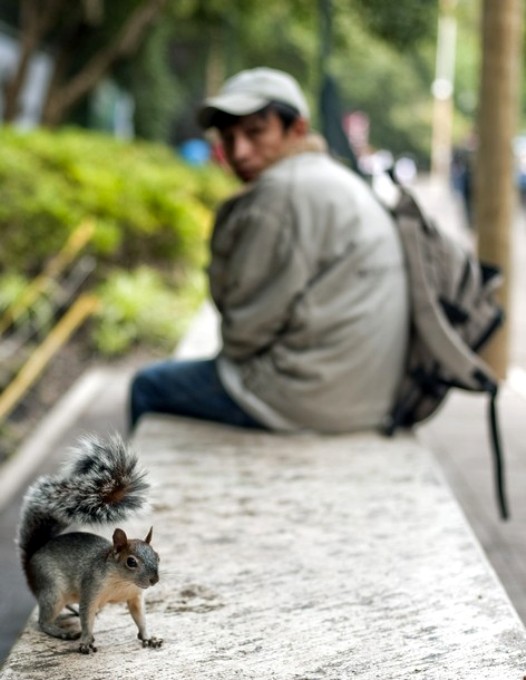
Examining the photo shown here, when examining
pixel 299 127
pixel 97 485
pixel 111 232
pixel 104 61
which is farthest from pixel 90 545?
pixel 104 61

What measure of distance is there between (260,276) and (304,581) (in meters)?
1.59

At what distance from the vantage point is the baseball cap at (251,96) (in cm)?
426

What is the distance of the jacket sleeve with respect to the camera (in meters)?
4.27

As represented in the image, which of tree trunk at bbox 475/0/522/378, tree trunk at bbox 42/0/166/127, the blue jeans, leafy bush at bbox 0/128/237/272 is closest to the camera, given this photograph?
the blue jeans

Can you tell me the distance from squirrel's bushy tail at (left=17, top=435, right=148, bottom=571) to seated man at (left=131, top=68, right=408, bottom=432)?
1.95 m

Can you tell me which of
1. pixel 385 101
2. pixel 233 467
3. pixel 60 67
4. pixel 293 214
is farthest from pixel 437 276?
pixel 385 101

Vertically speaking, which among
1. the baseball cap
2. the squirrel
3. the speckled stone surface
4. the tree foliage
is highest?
the baseball cap

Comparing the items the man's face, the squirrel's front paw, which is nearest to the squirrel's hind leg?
the squirrel's front paw

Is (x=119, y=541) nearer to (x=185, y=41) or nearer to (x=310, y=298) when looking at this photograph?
(x=310, y=298)

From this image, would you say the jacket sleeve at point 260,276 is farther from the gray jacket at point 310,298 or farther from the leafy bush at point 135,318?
the leafy bush at point 135,318

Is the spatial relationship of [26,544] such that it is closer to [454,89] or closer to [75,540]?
[75,540]

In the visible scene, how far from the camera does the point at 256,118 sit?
14.4 ft

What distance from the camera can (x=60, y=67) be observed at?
2422 cm

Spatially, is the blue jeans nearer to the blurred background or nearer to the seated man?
Result: the seated man
